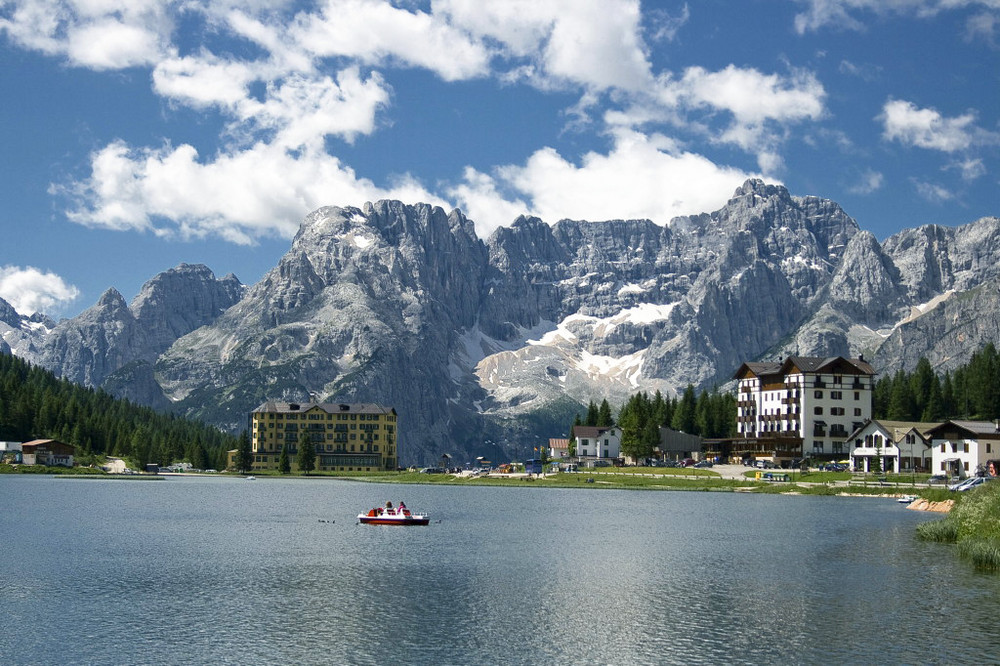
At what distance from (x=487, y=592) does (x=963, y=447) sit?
396ft

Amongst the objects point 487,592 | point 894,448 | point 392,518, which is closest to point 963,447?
point 894,448

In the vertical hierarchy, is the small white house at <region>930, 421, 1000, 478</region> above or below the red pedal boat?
above

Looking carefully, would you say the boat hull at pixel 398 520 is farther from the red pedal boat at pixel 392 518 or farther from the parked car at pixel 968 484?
the parked car at pixel 968 484

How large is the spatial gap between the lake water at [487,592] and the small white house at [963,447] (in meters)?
51.8

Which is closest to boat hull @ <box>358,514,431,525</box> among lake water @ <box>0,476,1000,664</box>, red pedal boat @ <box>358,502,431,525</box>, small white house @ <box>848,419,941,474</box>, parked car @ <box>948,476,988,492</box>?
red pedal boat @ <box>358,502,431,525</box>

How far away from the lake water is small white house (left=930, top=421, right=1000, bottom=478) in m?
51.8

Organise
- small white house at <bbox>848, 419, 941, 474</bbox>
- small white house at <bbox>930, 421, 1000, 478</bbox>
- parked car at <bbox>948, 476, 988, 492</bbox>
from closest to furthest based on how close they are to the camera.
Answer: parked car at <bbox>948, 476, 988, 492</bbox> < small white house at <bbox>930, 421, 1000, 478</bbox> < small white house at <bbox>848, 419, 941, 474</bbox>

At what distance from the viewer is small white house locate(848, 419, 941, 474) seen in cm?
17338

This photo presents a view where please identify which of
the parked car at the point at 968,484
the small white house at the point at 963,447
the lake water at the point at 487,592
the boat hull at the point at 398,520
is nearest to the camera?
the lake water at the point at 487,592

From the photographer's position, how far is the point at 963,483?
135500 mm

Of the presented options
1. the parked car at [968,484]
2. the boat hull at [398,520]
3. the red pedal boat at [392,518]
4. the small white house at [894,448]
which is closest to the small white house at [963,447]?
the small white house at [894,448]

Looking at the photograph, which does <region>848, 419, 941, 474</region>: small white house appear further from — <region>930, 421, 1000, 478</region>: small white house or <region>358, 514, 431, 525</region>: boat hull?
<region>358, 514, 431, 525</region>: boat hull

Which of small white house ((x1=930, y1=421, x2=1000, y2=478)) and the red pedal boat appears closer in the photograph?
the red pedal boat

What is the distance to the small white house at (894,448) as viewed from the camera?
173 meters
